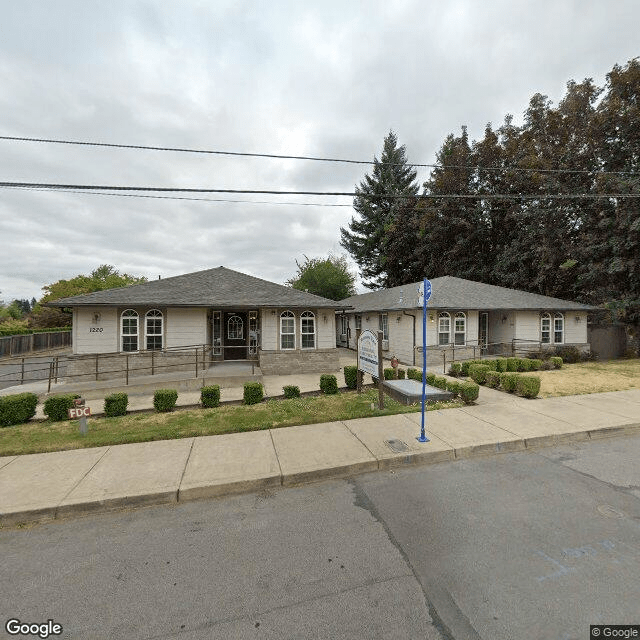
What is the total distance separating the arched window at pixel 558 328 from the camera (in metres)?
19.5

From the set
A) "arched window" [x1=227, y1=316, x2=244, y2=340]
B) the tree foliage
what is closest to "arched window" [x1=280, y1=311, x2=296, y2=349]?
"arched window" [x1=227, y1=316, x2=244, y2=340]

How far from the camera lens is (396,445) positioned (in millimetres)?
5809

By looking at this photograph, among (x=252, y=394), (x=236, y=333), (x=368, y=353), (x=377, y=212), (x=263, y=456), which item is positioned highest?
(x=377, y=212)

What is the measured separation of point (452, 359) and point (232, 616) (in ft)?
53.6

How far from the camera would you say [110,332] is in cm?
1316

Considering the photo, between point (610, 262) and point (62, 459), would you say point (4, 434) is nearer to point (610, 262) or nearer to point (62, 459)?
point (62, 459)

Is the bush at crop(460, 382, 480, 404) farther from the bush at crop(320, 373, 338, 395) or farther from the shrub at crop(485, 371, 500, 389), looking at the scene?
the bush at crop(320, 373, 338, 395)

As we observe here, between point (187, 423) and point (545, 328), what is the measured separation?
68.0 ft

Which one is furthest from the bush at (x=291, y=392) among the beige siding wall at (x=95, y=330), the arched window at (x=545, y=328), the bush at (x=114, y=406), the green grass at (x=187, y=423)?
the arched window at (x=545, y=328)

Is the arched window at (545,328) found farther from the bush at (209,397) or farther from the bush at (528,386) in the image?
the bush at (209,397)

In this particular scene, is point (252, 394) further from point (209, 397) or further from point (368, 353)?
point (368, 353)

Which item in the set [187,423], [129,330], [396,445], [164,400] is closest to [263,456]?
[396,445]

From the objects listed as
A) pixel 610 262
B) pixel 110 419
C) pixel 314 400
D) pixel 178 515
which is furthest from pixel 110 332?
pixel 610 262

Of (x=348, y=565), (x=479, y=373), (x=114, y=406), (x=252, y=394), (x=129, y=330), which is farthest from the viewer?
(x=129, y=330)
